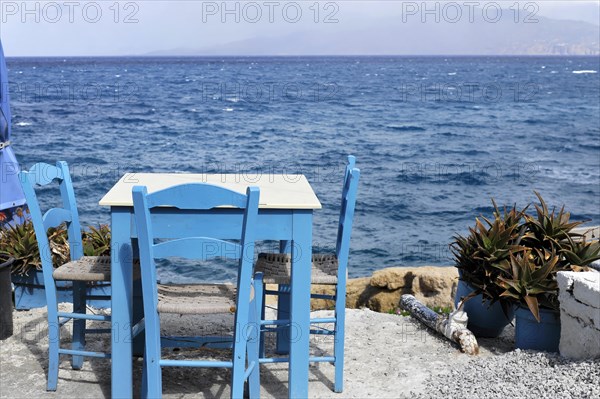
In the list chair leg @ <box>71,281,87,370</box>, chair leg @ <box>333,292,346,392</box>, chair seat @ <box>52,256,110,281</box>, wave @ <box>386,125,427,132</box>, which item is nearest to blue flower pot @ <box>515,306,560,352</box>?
chair leg @ <box>333,292,346,392</box>

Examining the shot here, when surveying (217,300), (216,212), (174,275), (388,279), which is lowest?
(174,275)

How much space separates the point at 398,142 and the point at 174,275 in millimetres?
14798

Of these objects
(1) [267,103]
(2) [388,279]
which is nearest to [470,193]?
(2) [388,279]

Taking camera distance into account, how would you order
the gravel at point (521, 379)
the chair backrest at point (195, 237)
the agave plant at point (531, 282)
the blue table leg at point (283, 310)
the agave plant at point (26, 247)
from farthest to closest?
1. the agave plant at point (26, 247)
2. the agave plant at point (531, 282)
3. the blue table leg at point (283, 310)
4. the gravel at point (521, 379)
5. the chair backrest at point (195, 237)

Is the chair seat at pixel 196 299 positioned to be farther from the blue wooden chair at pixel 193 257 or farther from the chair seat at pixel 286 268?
the chair seat at pixel 286 268

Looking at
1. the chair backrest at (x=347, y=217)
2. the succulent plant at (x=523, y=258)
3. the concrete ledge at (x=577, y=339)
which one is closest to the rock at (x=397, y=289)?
the succulent plant at (x=523, y=258)

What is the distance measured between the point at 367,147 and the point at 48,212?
19.2m

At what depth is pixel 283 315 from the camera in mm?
4887

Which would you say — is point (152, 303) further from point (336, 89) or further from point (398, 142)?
point (336, 89)

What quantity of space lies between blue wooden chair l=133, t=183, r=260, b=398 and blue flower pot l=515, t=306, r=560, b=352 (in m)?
1.97

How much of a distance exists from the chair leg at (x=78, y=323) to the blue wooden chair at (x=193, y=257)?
2.75ft

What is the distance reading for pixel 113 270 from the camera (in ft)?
13.2

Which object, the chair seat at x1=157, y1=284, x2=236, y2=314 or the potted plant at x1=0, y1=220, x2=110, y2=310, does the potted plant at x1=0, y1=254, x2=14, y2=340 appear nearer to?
the potted plant at x1=0, y1=220, x2=110, y2=310

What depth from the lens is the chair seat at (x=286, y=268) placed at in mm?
4312
